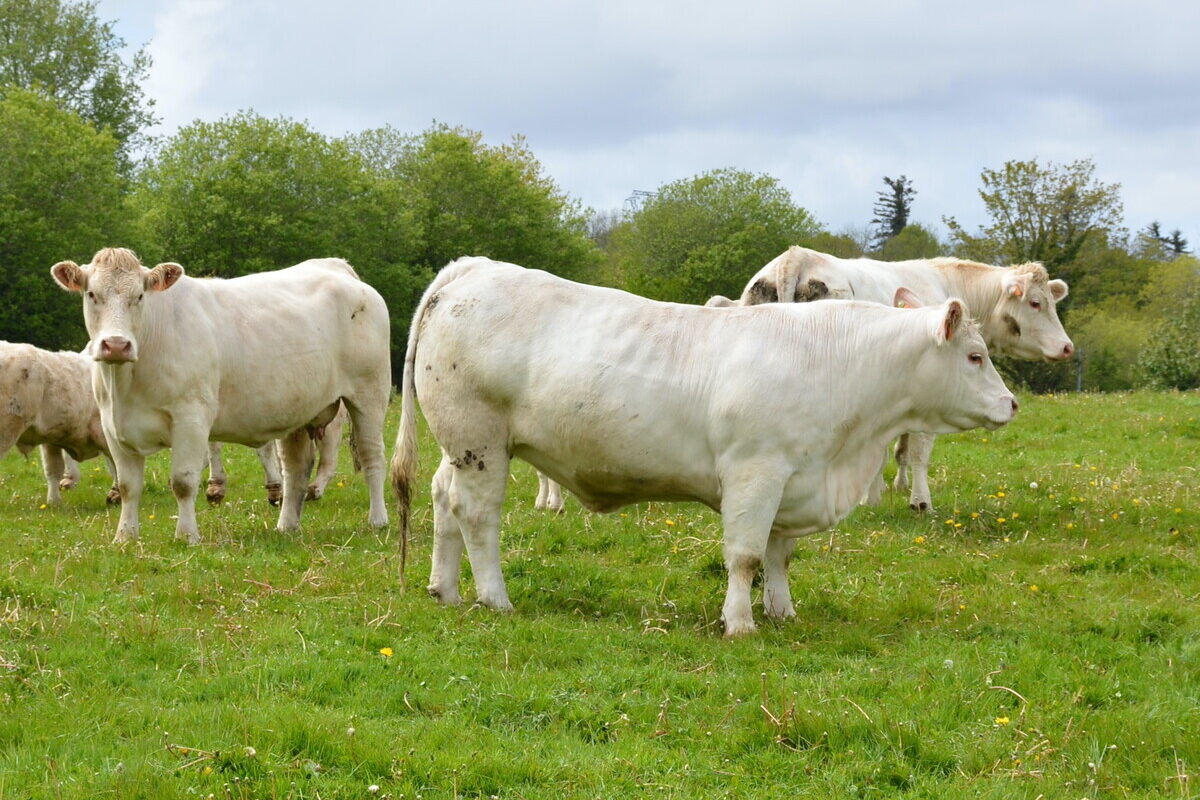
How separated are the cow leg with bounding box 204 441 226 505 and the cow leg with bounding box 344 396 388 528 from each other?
156 cm

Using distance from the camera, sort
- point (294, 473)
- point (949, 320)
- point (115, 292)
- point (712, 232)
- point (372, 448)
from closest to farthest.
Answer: point (949, 320)
point (115, 292)
point (294, 473)
point (372, 448)
point (712, 232)

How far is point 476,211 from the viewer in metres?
60.9

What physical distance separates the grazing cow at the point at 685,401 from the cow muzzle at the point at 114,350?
2.72 meters

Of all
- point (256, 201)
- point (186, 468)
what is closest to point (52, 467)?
point (186, 468)

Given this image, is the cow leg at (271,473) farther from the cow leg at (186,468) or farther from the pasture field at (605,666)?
the cow leg at (186,468)

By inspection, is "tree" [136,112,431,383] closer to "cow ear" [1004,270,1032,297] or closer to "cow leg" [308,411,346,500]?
"cow leg" [308,411,346,500]

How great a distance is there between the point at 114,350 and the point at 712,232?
69.4 meters

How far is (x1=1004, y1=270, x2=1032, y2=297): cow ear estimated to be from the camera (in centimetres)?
1369

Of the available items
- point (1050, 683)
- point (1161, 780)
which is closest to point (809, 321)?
point (1050, 683)

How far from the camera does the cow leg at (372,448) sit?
12102mm

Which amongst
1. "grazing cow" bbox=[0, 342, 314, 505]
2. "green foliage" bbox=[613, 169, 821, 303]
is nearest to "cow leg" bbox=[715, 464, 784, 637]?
"grazing cow" bbox=[0, 342, 314, 505]

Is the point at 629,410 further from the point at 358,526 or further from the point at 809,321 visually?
the point at 358,526

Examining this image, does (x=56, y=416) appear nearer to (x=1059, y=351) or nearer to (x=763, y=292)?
(x=763, y=292)

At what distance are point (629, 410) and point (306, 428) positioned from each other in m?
5.39
